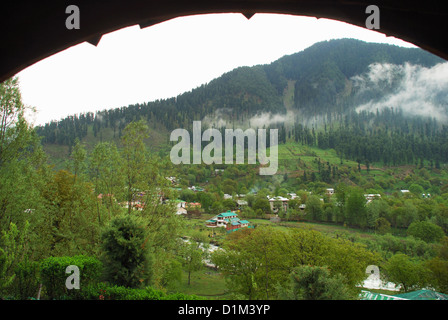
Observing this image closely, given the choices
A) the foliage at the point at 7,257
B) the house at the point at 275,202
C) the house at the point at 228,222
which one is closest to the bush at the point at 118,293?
the foliage at the point at 7,257

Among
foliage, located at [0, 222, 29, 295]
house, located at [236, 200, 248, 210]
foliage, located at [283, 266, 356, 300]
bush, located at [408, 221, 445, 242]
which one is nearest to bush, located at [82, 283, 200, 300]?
foliage, located at [0, 222, 29, 295]

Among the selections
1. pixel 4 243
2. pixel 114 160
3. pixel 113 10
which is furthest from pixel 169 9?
pixel 114 160

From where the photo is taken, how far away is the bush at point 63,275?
6980 millimetres

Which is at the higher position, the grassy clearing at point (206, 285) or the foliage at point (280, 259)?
the foliage at point (280, 259)

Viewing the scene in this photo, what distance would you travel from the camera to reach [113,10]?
8.59 ft

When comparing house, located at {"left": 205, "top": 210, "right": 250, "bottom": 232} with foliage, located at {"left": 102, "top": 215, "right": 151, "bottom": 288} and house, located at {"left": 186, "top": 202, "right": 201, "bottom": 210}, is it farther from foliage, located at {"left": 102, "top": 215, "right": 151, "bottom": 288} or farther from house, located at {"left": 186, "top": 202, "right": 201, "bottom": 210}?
foliage, located at {"left": 102, "top": 215, "right": 151, "bottom": 288}

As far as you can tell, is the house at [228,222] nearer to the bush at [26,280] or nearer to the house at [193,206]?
the house at [193,206]

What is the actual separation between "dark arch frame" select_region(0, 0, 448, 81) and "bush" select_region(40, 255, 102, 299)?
237 inches

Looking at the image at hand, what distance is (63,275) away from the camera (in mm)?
7008

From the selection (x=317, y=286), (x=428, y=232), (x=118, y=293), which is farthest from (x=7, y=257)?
(x=428, y=232)

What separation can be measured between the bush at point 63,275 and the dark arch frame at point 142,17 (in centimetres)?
602
